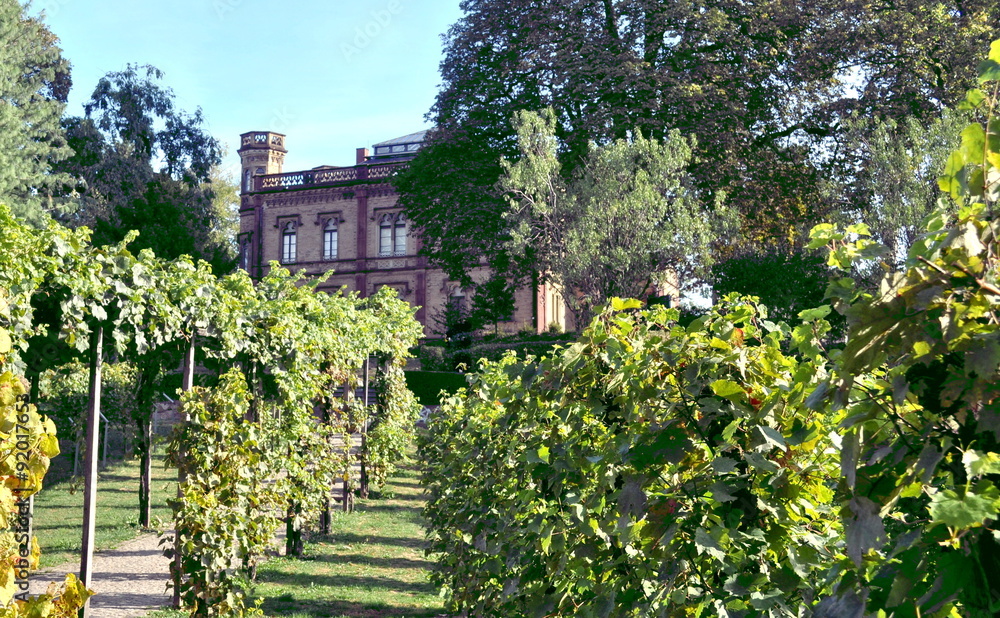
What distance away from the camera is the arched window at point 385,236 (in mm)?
51594

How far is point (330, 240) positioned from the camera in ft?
175

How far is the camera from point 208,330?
A: 910 cm

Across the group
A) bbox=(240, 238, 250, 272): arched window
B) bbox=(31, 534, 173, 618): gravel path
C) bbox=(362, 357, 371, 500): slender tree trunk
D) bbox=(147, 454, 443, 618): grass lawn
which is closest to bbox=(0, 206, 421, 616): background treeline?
bbox=(147, 454, 443, 618): grass lawn

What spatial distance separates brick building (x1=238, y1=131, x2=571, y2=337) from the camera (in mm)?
50469

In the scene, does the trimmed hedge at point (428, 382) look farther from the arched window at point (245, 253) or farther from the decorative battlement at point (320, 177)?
the arched window at point (245, 253)

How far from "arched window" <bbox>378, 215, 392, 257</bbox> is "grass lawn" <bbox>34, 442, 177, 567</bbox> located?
29992 mm

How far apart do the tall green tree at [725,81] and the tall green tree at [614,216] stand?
1.47 metres

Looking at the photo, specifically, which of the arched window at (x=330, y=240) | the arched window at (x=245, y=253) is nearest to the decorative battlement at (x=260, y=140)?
the arched window at (x=245, y=253)

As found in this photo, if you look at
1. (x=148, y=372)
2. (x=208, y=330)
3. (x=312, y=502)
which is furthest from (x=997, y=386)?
(x=148, y=372)

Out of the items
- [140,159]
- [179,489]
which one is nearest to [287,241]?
[140,159]

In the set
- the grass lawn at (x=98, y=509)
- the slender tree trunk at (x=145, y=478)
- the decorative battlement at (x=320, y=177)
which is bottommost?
the grass lawn at (x=98, y=509)

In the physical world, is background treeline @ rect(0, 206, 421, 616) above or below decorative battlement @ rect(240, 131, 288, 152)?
below

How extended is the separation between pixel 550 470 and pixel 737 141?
87.5 ft

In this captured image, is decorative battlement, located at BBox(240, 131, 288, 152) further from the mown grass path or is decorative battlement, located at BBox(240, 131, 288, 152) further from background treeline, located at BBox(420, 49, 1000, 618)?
background treeline, located at BBox(420, 49, 1000, 618)
